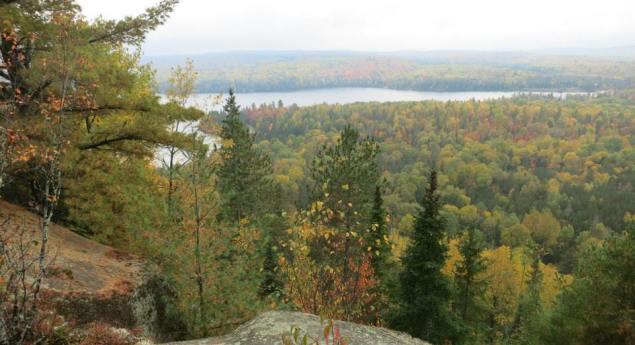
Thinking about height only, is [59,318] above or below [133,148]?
below

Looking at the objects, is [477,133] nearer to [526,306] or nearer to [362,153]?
[526,306]

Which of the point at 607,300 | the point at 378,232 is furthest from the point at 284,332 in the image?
the point at 378,232

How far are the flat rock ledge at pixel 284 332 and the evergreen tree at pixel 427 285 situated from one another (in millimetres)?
11415

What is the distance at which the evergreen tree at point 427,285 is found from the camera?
19578 mm

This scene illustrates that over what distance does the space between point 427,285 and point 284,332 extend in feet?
45.5

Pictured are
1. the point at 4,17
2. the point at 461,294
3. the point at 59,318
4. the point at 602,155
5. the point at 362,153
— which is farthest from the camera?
the point at 602,155

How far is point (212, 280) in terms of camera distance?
12.4 m

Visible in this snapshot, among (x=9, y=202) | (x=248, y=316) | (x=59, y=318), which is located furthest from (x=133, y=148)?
(x=59, y=318)

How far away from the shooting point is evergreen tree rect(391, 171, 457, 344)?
1958 centimetres

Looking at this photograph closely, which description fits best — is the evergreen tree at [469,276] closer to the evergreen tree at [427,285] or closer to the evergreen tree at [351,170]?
the evergreen tree at [427,285]

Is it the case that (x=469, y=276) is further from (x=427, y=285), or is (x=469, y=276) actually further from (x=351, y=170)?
(x=351, y=170)

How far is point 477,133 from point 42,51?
167 meters

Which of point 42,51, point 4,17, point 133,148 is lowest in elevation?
point 133,148

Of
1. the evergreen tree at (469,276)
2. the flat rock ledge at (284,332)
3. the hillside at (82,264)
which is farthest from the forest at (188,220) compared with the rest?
the flat rock ledge at (284,332)
